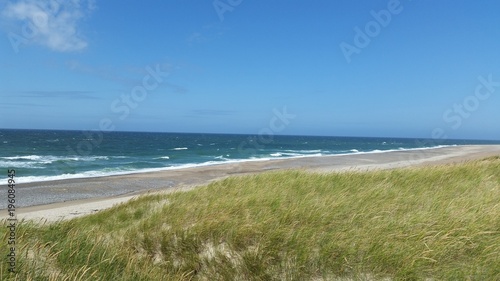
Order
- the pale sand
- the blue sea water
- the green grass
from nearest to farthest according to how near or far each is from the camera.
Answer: the green grass < the pale sand < the blue sea water

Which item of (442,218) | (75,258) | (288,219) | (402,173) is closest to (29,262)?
(75,258)

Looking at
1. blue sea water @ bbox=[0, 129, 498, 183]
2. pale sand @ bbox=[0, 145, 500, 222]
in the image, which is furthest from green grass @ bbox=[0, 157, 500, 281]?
blue sea water @ bbox=[0, 129, 498, 183]

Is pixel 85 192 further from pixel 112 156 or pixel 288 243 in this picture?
pixel 112 156

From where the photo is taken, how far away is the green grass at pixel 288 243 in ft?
13.1

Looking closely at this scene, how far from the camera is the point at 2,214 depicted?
14359mm

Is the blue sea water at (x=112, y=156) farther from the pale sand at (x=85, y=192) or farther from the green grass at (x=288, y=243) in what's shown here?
the green grass at (x=288, y=243)

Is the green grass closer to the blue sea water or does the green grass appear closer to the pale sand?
the pale sand

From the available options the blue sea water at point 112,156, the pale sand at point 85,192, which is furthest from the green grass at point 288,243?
the blue sea water at point 112,156

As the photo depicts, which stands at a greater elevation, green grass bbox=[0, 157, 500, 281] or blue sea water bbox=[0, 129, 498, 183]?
green grass bbox=[0, 157, 500, 281]

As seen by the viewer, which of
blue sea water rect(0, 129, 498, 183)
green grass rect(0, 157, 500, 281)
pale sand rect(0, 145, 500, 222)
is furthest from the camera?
blue sea water rect(0, 129, 498, 183)

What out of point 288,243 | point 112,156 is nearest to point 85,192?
point 288,243

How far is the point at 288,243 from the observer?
4.73 m

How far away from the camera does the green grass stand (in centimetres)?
400

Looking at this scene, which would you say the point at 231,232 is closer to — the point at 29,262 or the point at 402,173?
the point at 29,262
